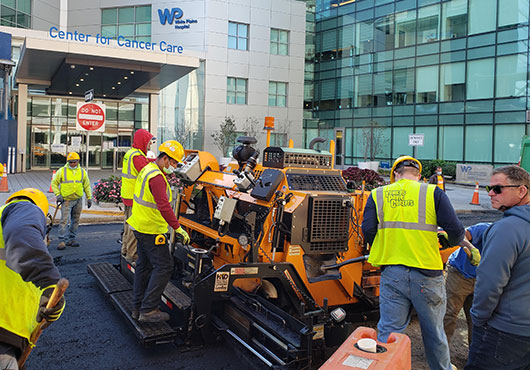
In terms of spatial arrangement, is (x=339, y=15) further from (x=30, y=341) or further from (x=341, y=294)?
(x=30, y=341)

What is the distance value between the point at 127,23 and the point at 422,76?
22.1 metres

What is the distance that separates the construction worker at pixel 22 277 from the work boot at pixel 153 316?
2.21 meters

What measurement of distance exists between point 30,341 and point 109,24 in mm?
37113

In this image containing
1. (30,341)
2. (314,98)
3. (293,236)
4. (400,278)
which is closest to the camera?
(30,341)

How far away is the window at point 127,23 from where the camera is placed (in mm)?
35500

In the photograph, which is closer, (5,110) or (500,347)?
(500,347)

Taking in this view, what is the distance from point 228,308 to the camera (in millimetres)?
4977

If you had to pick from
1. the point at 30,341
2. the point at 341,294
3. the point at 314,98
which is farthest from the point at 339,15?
the point at 30,341

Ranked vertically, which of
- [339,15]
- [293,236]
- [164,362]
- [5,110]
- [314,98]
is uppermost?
[339,15]

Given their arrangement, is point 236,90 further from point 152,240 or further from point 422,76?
point 152,240

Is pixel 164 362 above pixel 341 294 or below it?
below

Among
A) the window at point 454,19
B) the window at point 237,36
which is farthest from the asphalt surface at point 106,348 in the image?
the window at point 237,36

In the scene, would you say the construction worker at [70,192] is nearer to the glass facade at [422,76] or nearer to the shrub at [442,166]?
the shrub at [442,166]

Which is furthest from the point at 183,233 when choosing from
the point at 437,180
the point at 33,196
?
the point at 437,180
